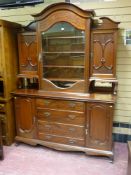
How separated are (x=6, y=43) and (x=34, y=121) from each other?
116 cm

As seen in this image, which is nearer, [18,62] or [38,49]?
[38,49]

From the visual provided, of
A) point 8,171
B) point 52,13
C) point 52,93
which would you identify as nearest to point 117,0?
point 52,13

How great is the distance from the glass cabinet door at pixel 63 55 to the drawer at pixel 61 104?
0.84ft

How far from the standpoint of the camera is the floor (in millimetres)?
2279

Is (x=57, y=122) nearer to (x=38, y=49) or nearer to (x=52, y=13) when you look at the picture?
(x=38, y=49)

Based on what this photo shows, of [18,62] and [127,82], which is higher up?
[18,62]

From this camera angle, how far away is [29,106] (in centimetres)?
267

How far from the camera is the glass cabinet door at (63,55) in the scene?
8.24ft

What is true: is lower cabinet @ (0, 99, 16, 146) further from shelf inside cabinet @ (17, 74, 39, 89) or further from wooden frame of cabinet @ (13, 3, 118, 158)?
shelf inside cabinet @ (17, 74, 39, 89)

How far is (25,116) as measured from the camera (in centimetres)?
273

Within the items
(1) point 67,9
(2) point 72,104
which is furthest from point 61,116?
(1) point 67,9

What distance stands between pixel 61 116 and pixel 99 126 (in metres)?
0.52

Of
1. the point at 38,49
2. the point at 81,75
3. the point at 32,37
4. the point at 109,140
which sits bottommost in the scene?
the point at 109,140

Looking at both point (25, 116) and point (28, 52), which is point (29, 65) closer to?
point (28, 52)
